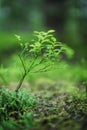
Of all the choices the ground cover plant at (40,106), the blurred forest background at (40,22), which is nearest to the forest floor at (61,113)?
the ground cover plant at (40,106)

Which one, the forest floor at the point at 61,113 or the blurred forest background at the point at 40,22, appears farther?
the blurred forest background at the point at 40,22

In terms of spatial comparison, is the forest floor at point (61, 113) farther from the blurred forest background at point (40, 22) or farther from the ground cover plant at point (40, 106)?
the blurred forest background at point (40, 22)

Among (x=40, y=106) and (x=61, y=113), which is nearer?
(x=61, y=113)

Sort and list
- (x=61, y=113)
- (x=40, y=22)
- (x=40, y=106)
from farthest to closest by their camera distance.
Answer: (x=40, y=22) → (x=40, y=106) → (x=61, y=113)

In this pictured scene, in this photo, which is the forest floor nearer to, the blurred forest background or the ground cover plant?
the ground cover plant

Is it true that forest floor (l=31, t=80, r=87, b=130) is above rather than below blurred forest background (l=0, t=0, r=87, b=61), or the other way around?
below

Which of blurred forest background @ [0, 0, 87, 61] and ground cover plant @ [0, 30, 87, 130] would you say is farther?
blurred forest background @ [0, 0, 87, 61]

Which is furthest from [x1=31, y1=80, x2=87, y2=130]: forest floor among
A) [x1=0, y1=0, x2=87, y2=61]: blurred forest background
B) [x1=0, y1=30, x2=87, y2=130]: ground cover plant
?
[x1=0, y1=0, x2=87, y2=61]: blurred forest background

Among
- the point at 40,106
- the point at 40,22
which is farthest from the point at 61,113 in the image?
the point at 40,22

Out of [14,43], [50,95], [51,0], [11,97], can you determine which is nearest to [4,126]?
[11,97]

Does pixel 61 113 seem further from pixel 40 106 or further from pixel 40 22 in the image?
pixel 40 22
